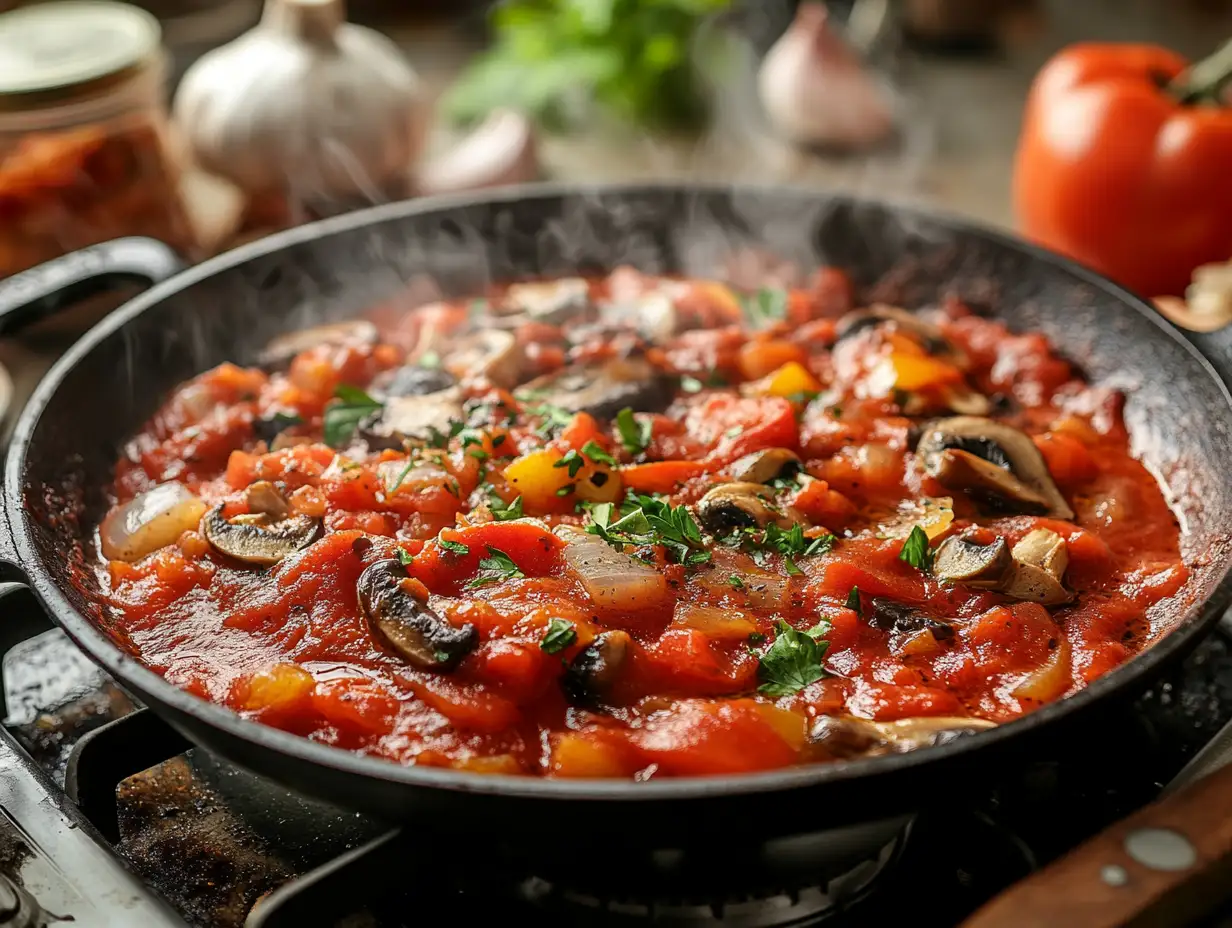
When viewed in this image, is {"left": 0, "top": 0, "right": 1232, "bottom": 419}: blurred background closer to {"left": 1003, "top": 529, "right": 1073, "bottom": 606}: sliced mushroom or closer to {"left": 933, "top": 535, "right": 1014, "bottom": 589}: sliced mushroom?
{"left": 1003, "top": 529, "right": 1073, "bottom": 606}: sliced mushroom

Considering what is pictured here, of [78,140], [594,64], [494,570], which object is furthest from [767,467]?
[594,64]

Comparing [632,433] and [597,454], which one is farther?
[632,433]

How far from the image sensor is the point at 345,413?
3211mm

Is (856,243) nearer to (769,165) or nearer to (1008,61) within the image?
(769,165)

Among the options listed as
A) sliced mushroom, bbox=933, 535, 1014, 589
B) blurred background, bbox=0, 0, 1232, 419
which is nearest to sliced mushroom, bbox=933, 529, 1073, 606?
sliced mushroom, bbox=933, 535, 1014, 589

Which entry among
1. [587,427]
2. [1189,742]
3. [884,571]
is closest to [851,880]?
[884,571]

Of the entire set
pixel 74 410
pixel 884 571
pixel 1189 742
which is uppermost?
pixel 74 410

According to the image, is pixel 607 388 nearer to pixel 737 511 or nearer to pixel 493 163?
pixel 737 511

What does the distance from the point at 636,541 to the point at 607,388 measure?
760mm

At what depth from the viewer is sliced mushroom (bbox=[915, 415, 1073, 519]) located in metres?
2.84

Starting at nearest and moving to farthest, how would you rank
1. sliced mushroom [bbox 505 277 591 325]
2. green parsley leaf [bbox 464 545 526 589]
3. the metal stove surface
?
1. the metal stove surface
2. green parsley leaf [bbox 464 545 526 589]
3. sliced mushroom [bbox 505 277 591 325]

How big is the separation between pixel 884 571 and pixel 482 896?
1053 mm

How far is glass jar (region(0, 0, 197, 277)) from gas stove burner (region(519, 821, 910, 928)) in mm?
3256

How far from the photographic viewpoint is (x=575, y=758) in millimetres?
2102
